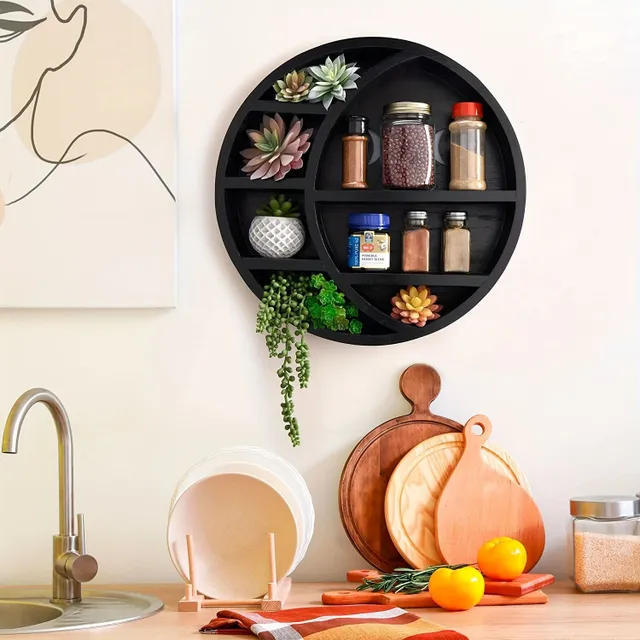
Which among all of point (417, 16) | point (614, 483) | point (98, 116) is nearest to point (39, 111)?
point (98, 116)

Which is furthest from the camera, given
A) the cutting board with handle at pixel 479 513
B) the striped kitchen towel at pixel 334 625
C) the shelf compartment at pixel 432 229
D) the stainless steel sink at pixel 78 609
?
the shelf compartment at pixel 432 229

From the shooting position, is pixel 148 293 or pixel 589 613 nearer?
pixel 589 613

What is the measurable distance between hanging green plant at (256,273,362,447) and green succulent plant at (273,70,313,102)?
0.34 metres

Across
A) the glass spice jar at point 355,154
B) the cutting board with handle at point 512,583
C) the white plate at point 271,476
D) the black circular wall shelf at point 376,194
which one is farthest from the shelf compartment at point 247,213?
the cutting board with handle at point 512,583

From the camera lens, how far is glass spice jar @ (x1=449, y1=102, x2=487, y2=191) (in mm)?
1670

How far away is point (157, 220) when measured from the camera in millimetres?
1695

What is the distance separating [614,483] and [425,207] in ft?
2.15

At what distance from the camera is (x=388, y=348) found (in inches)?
67.7

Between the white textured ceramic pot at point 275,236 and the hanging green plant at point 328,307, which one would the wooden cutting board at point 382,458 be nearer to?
the hanging green plant at point 328,307

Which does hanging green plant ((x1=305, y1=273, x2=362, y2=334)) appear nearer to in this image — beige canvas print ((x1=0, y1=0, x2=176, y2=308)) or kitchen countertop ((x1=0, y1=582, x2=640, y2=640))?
beige canvas print ((x1=0, y1=0, x2=176, y2=308))

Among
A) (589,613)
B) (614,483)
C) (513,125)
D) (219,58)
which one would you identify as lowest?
(589,613)

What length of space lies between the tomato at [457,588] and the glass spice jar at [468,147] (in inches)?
27.9

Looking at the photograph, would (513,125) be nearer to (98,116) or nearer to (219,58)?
(219,58)

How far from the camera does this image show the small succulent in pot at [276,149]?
1670 mm
